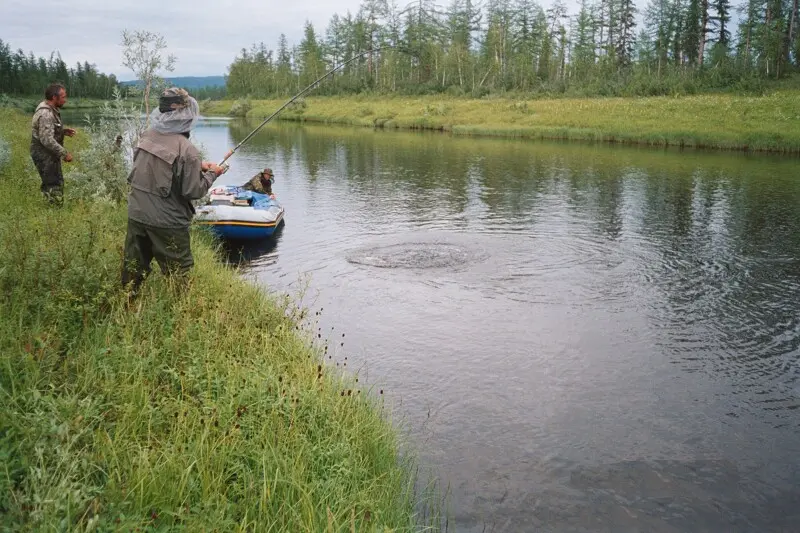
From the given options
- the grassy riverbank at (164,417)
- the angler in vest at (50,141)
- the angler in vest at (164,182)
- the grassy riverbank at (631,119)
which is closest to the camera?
the grassy riverbank at (164,417)

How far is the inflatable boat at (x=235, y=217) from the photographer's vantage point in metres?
13.8

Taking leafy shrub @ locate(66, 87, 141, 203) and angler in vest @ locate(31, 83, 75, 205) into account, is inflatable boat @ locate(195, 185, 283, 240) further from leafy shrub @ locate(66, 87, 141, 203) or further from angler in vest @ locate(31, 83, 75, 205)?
angler in vest @ locate(31, 83, 75, 205)

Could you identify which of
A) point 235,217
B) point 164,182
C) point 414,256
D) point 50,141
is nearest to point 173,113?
point 164,182

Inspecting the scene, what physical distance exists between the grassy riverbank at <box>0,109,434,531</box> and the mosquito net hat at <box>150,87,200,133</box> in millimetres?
1564

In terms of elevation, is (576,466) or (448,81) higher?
(448,81)

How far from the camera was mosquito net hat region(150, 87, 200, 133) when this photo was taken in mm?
6129

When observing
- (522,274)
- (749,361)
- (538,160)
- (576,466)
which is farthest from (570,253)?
(538,160)

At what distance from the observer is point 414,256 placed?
13688mm

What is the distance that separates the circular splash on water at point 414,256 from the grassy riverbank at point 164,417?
5973 mm

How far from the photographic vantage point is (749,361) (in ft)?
27.9

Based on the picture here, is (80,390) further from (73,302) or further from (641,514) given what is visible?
(641,514)

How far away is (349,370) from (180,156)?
337cm

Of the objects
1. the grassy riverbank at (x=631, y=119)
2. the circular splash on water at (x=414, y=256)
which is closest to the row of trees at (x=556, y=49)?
the grassy riverbank at (x=631, y=119)

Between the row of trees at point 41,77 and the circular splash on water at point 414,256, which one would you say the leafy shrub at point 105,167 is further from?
the row of trees at point 41,77
